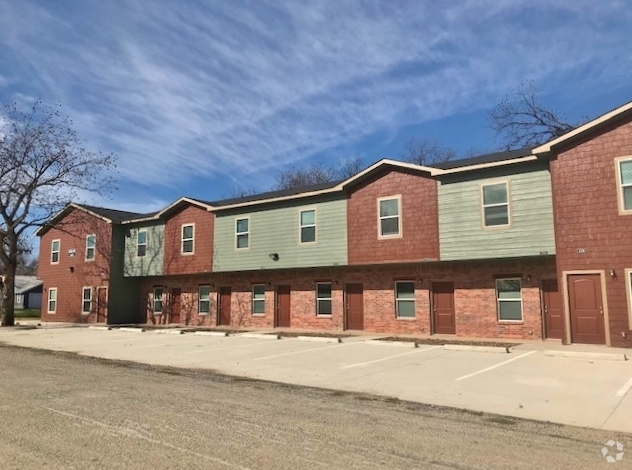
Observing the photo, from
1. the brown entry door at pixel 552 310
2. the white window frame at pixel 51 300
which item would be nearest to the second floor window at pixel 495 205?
the brown entry door at pixel 552 310

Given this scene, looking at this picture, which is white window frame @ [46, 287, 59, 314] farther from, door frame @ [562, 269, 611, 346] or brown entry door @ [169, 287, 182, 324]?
door frame @ [562, 269, 611, 346]

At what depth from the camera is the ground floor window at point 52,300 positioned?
107 feet

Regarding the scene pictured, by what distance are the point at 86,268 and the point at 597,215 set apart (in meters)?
27.8

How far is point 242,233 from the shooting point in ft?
79.2

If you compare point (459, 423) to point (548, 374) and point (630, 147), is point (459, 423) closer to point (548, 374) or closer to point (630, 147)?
point (548, 374)

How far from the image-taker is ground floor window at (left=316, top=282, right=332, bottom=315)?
71.4 feet

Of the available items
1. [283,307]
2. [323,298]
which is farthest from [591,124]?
[283,307]

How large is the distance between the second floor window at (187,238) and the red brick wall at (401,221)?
1014cm

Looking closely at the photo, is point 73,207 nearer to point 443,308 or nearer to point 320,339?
point 320,339

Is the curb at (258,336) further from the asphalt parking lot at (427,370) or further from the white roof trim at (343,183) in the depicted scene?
the white roof trim at (343,183)

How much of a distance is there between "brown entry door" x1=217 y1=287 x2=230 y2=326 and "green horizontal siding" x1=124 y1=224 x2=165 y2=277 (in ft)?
14.2

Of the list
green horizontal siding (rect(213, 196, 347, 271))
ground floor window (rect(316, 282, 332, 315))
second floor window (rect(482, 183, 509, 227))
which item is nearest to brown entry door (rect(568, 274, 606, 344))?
second floor window (rect(482, 183, 509, 227))

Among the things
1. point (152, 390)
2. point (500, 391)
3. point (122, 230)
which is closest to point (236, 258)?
point (122, 230)

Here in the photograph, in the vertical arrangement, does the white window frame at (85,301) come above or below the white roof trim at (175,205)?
below
